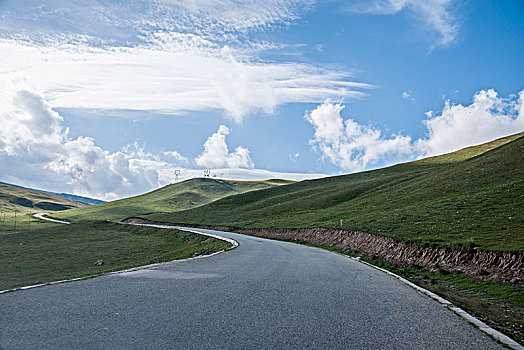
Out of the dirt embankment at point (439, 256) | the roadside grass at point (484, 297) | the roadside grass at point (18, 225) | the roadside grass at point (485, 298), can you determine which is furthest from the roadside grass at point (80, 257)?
the roadside grass at point (18, 225)

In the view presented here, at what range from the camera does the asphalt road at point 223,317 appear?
5.97m

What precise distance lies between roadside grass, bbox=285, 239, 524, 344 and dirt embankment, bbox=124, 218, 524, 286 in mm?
575

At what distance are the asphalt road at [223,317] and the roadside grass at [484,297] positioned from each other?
824mm

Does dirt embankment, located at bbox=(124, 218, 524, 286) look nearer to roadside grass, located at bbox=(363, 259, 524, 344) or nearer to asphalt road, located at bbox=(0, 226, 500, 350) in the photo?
roadside grass, located at bbox=(363, 259, 524, 344)

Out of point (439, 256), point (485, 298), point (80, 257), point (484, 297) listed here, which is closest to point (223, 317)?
point (485, 298)

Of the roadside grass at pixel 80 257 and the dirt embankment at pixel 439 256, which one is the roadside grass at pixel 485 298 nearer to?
the dirt embankment at pixel 439 256

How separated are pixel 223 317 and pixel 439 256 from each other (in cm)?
1566

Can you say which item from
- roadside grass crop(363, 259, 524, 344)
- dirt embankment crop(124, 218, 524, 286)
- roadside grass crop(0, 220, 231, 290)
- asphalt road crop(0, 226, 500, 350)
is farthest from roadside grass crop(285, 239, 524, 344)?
roadside grass crop(0, 220, 231, 290)

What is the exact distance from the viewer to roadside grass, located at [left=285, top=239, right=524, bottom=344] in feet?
27.1

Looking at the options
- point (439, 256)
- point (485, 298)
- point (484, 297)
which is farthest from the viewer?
point (439, 256)

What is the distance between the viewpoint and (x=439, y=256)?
1928cm

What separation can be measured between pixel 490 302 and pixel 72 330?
451 inches

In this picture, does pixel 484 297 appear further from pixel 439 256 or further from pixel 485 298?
pixel 439 256

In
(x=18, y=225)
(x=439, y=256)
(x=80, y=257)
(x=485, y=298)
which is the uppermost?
(x=439, y=256)
